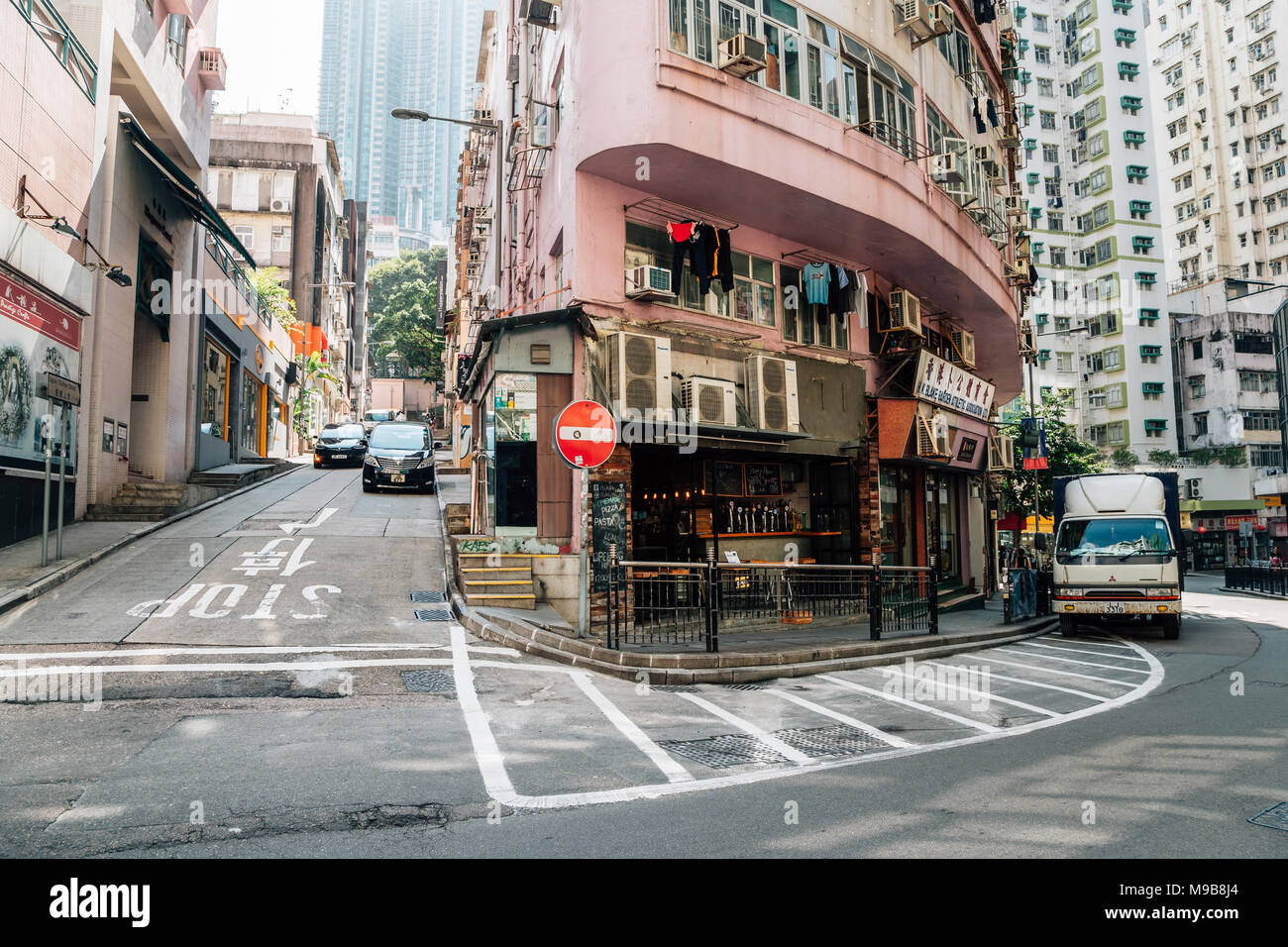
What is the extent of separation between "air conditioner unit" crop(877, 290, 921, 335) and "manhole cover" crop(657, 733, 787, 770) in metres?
13.5

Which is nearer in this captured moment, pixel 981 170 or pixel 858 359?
pixel 858 359

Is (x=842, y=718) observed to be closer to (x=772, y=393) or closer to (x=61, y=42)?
(x=772, y=393)

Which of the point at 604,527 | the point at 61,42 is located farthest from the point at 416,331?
the point at 604,527

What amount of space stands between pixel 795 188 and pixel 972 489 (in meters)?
14.3

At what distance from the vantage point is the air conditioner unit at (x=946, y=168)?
17578mm

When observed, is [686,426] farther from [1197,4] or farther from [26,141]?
[1197,4]

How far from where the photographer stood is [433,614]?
12.0m

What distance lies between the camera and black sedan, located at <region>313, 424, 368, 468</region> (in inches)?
1248

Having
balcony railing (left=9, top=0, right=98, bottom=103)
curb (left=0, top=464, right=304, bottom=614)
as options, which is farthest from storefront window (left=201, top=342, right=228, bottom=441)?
balcony railing (left=9, top=0, right=98, bottom=103)

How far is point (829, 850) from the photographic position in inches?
167

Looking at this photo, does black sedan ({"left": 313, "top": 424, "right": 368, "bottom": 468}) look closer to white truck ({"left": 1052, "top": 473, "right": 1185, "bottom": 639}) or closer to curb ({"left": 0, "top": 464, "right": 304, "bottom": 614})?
curb ({"left": 0, "top": 464, "right": 304, "bottom": 614})

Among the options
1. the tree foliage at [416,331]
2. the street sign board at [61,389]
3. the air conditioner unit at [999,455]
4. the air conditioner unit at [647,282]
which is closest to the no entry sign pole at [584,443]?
the air conditioner unit at [647,282]

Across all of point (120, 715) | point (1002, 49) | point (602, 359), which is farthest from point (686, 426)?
point (1002, 49)

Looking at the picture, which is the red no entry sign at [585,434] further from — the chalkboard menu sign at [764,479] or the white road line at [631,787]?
the chalkboard menu sign at [764,479]
